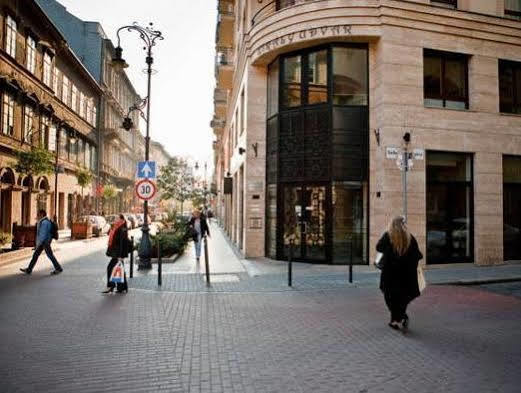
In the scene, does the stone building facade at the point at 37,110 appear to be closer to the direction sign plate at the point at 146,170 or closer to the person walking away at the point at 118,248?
the direction sign plate at the point at 146,170

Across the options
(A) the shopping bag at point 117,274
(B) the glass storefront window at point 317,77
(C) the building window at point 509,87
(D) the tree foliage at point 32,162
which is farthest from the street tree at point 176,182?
(A) the shopping bag at point 117,274

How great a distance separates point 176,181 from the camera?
46250 millimetres

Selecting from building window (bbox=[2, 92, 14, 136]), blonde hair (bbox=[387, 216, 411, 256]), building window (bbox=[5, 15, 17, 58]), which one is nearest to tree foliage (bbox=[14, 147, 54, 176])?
building window (bbox=[2, 92, 14, 136])

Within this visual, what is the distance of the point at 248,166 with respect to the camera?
1541 cm

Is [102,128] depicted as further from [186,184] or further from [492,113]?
[492,113]

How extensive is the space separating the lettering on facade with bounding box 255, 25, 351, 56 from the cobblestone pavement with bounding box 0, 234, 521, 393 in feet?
26.2

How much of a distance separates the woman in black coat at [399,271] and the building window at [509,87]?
10305mm

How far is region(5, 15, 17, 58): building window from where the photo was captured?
2188cm

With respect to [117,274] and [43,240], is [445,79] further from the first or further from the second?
[43,240]

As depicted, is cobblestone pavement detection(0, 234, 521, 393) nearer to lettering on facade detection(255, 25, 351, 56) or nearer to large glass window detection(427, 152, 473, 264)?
large glass window detection(427, 152, 473, 264)

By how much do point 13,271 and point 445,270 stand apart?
1270cm

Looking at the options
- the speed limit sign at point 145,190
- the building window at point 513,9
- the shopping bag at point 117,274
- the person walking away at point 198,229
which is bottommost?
the shopping bag at point 117,274

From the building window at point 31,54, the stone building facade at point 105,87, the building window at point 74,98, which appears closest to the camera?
the building window at point 31,54

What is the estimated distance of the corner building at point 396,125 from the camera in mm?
12984
